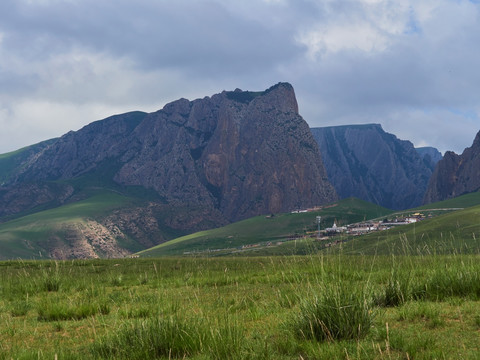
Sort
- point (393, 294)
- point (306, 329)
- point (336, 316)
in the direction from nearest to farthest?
point (336, 316) → point (306, 329) → point (393, 294)

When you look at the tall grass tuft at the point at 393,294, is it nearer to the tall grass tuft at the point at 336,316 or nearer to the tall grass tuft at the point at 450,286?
the tall grass tuft at the point at 450,286

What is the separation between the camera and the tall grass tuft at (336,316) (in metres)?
6.45

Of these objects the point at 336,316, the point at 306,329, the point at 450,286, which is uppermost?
the point at 336,316

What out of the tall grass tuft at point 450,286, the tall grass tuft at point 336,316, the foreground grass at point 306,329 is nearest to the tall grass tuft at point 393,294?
the foreground grass at point 306,329

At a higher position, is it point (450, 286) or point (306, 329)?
point (306, 329)

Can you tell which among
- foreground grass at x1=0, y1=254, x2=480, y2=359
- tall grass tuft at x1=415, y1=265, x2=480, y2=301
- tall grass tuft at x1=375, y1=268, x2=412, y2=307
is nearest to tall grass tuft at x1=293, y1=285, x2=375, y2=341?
foreground grass at x1=0, y1=254, x2=480, y2=359

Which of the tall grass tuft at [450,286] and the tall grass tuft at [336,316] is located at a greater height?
the tall grass tuft at [336,316]

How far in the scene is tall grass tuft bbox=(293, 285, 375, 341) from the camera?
6.45 m

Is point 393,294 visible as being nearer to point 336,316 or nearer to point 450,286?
point 450,286

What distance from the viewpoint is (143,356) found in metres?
6.23

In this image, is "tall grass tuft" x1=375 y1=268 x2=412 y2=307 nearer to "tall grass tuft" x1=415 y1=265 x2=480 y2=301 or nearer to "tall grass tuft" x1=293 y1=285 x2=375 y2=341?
"tall grass tuft" x1=415 y1=265 x2=480 y2=301

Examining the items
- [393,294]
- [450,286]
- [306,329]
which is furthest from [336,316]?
[450,286]

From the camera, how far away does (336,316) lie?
21.4ft

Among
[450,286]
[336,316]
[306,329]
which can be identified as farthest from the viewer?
[450,286]
